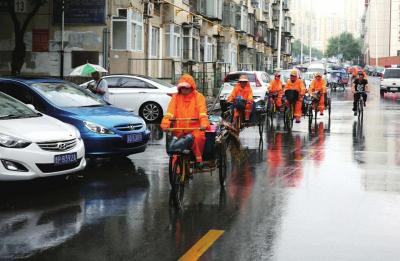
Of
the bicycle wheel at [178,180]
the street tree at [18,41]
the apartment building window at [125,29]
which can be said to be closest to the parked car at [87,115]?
the bicycle wheel at [178,180]

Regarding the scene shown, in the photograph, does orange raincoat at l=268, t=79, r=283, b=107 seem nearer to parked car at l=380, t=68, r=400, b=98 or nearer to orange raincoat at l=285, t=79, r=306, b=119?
orange raincoat at l=285, t=79, r=306, b=119

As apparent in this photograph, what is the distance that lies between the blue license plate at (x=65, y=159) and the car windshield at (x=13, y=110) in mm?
1078

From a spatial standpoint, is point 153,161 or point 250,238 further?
point 153,161

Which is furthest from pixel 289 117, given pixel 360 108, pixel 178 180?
pixel 178 180

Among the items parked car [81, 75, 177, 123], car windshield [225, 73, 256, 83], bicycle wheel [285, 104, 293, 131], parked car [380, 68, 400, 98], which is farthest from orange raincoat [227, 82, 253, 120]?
parked car [380, 68, 400, 98]

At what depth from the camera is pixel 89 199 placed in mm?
8664

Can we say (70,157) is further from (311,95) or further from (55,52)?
(55,52)

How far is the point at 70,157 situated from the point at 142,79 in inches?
460

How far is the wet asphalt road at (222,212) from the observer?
20.0ft

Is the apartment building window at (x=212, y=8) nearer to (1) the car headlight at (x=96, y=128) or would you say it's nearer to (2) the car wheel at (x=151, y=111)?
(2) the car wheel at (x=151, y=111)

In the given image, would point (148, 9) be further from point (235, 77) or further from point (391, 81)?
point (391, 81)

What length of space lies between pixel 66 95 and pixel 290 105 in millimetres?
8528

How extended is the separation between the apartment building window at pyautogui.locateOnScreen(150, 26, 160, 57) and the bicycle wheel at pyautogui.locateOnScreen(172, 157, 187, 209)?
23.1 metres

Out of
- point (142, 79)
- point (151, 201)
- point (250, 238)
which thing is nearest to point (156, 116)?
point (142, 79)
